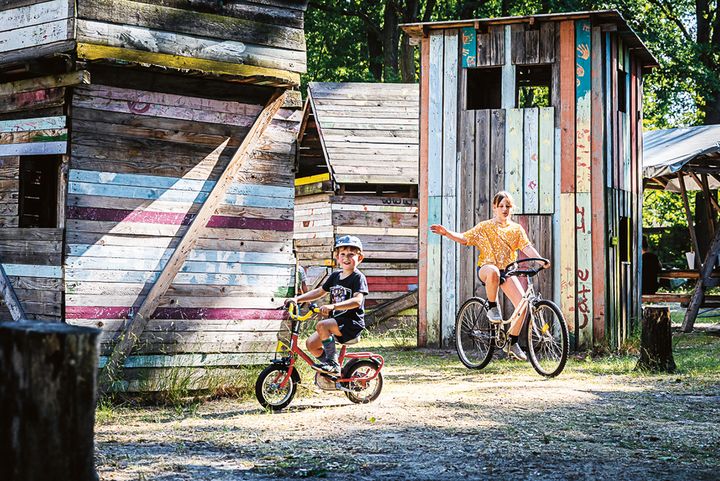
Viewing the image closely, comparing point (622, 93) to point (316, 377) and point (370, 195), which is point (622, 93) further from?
point (316, 377)

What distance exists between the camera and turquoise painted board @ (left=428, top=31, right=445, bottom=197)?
14.3m

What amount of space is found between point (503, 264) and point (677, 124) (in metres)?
30.4

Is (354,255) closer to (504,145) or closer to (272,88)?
(272,88)

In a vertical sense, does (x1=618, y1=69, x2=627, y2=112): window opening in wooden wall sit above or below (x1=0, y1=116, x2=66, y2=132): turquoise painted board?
above

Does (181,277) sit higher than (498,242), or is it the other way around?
(498,242)

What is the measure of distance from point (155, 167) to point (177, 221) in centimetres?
55

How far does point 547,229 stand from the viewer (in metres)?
13.7

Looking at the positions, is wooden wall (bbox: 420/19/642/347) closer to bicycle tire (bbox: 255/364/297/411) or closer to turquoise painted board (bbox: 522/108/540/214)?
turquoise painted board (bbox: 522/108/540/214)

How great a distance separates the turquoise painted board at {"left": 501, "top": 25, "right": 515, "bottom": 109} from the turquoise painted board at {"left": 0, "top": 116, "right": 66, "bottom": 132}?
7232 mm

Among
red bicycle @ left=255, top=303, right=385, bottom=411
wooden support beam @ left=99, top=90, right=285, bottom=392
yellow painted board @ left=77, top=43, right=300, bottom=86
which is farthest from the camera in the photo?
wooden support beam @ left=99, top=90, right=285, bottom=392

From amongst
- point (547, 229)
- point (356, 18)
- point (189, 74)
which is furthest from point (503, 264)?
point (356, 18)

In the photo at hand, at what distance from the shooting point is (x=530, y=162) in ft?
45.3

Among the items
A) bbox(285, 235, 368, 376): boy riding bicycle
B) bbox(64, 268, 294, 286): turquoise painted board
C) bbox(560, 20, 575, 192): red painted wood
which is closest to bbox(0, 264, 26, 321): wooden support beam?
bbox(64, 268, 294, 286): turquoise painted board

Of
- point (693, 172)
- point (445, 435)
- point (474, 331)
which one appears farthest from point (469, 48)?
point (445, 435)
